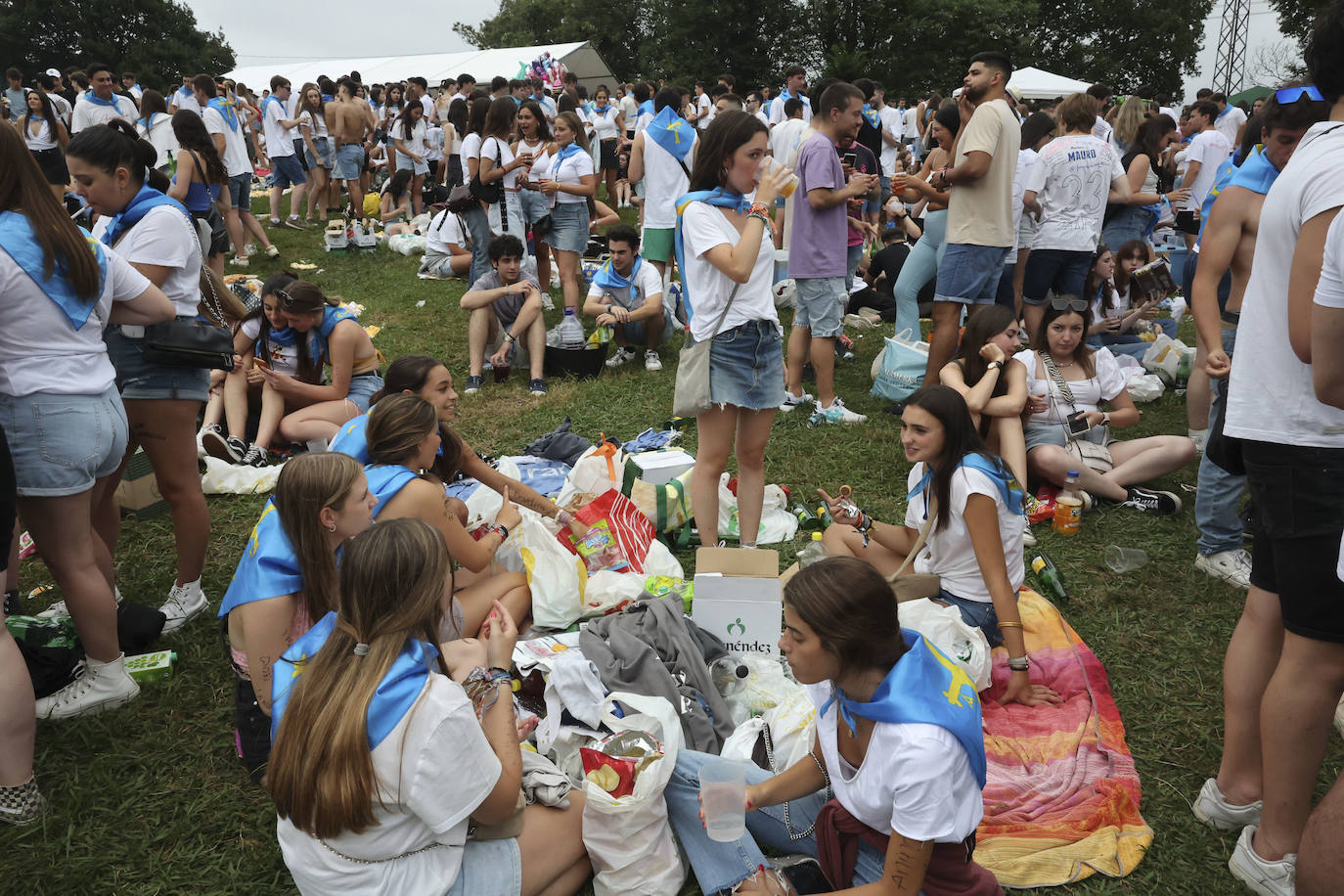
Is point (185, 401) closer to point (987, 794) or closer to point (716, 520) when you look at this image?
point (716, 520)

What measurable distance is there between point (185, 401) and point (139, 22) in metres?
49.6

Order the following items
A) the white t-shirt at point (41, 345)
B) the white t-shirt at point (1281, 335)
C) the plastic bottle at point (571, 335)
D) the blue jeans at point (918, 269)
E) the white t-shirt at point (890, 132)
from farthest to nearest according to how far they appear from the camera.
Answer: the white t-shirt at point (890, 132) < the plastic bottle at point (571, 335) < the blue jeans at point (918, 269) < the white t-shirt at point (41, 345) < the white t-shirt at point (1281, 335)

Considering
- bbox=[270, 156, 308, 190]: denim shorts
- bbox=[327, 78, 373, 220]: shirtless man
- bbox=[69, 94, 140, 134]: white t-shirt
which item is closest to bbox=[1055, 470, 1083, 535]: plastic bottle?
bbox=[327, 78, 373, 220]: shirtless man

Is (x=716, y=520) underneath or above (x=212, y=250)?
underneath

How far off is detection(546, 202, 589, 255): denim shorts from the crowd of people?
0.69m

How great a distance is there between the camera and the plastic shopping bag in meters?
6.19

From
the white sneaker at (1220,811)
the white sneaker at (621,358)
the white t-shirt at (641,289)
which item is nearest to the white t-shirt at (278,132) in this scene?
the white t-shirt at (641,289)

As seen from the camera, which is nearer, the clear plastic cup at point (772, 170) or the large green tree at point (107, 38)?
the clear plastic cup at point (772, 170)

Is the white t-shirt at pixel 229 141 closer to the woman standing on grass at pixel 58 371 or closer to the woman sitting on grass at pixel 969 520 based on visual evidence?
the woman standing on grass at pixel 58 371

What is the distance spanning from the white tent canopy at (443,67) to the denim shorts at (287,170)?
38.9 ft

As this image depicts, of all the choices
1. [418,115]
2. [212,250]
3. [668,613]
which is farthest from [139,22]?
[668,613]

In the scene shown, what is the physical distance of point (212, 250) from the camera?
7719 mm

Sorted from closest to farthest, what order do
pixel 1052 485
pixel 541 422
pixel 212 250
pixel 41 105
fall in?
pixel 1052 485, pixel 541 422, pixel 212 250, pixel 41 105

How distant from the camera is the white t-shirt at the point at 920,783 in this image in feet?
6.39
